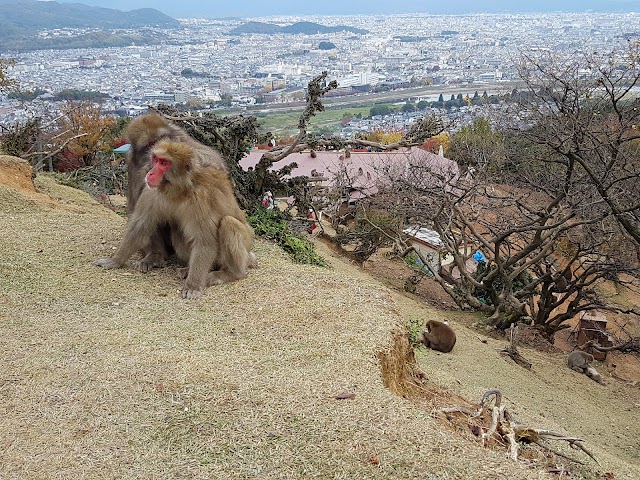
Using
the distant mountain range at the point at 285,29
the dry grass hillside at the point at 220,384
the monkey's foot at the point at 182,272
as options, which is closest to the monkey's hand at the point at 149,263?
the dry grass hillside at the point at 220,384

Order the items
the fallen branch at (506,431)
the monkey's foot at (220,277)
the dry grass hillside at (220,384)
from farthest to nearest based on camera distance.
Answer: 1. the monkey's foot at (220,277)
2. the fallen branch at (506,431)
3. the dry grass hillside at (220,384)

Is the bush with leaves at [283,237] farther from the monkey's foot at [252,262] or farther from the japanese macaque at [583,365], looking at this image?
the japanese macaque at [583,365]

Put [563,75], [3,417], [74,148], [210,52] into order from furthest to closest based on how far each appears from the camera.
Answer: [210,52] → [74,148] → [563,75] → [3,417]

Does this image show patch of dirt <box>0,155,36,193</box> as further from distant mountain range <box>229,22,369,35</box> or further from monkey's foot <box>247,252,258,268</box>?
distant mountain range <box>229,22,369,35</box>

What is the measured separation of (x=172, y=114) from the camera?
10.1 meters

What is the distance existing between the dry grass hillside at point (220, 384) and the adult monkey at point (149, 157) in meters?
0.25

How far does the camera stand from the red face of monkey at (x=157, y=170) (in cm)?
573

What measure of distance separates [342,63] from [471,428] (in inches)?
2153

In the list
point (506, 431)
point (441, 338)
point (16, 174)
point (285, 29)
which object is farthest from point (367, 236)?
point (285, 29)

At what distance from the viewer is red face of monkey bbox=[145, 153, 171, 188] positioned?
18.8 ft

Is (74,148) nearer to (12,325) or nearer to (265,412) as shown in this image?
(12,325)

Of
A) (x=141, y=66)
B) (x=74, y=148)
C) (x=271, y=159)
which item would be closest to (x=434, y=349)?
(x=271, y=159)

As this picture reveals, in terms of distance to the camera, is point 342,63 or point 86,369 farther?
point 342,63

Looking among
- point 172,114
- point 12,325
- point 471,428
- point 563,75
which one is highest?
point 563,75
